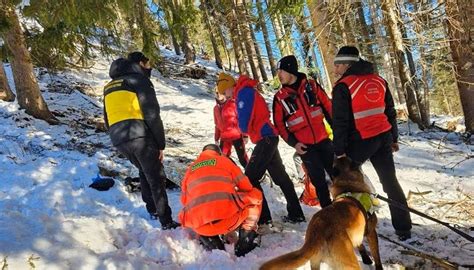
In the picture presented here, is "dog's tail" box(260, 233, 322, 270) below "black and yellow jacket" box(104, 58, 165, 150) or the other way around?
below

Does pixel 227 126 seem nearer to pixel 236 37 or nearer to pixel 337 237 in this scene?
pixel 337 237

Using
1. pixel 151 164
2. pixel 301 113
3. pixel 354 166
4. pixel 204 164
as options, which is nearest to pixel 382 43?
pixel 301 113

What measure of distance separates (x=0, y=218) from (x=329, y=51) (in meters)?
5.57

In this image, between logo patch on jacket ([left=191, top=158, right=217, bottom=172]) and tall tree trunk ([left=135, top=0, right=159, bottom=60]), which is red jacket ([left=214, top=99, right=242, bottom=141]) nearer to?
tall tree trunk ([left=135, top=0, right=159, bottom=60])

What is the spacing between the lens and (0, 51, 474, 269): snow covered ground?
3.88 metres

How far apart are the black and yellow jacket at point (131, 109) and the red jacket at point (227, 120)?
5.16 feet

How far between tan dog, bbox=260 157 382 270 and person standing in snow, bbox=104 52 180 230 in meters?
2.07

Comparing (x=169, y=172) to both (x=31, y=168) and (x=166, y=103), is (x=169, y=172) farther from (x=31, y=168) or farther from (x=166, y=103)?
(x=166, y=103)

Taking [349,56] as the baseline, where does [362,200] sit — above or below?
below

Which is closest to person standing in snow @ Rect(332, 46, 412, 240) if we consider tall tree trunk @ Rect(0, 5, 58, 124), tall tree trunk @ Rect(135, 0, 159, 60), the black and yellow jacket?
the black and yellow jacket

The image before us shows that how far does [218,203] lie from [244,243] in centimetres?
55

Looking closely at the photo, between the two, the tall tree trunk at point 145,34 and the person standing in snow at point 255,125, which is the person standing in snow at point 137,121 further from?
the tall tree trunk at point 145,34

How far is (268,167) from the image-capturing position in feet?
16.5

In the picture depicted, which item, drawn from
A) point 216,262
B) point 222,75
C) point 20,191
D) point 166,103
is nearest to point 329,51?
point 222,75
